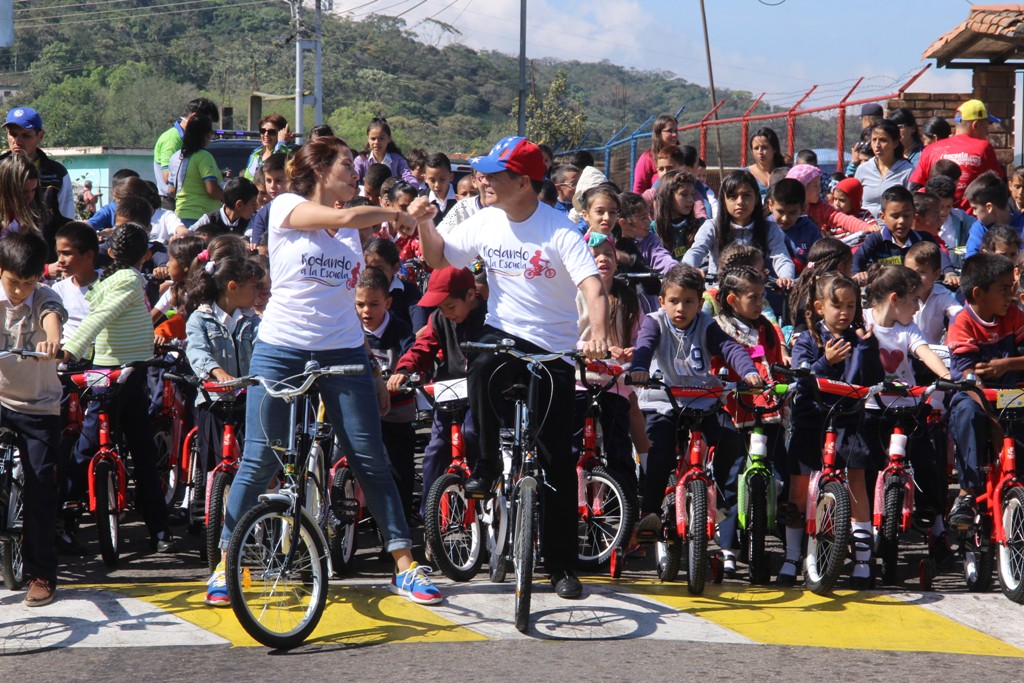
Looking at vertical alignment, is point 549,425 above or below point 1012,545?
above

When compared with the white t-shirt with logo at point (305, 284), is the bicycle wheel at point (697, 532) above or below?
below

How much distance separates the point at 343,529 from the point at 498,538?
3.39 feet

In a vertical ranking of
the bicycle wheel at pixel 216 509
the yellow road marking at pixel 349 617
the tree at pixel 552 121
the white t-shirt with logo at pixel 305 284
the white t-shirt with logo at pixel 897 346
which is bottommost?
the yellow road marking at pixel 349 617

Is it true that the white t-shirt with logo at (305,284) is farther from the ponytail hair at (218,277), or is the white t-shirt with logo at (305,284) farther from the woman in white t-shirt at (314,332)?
the ponytail hair at (218,277)

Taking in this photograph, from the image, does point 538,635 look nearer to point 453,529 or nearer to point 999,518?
point 453,529

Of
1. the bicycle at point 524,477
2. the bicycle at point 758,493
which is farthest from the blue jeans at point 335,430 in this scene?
the bicycle at point 758,493

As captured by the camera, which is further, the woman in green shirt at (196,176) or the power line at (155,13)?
the power line at (155,13)

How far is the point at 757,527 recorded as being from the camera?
686cm

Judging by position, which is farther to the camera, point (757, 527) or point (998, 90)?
point (998, 90)

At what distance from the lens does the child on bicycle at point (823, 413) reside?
713 cm

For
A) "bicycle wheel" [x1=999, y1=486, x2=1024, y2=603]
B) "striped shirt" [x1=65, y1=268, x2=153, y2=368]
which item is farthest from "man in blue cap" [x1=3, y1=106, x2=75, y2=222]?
"bicycle wheel" [x1=999, y1=486, x2=1024, y2=603]

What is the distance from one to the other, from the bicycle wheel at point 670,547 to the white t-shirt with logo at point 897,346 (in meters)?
1.32

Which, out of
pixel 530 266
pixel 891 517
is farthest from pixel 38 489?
pixel 891 517

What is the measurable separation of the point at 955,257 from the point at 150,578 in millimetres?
7001
